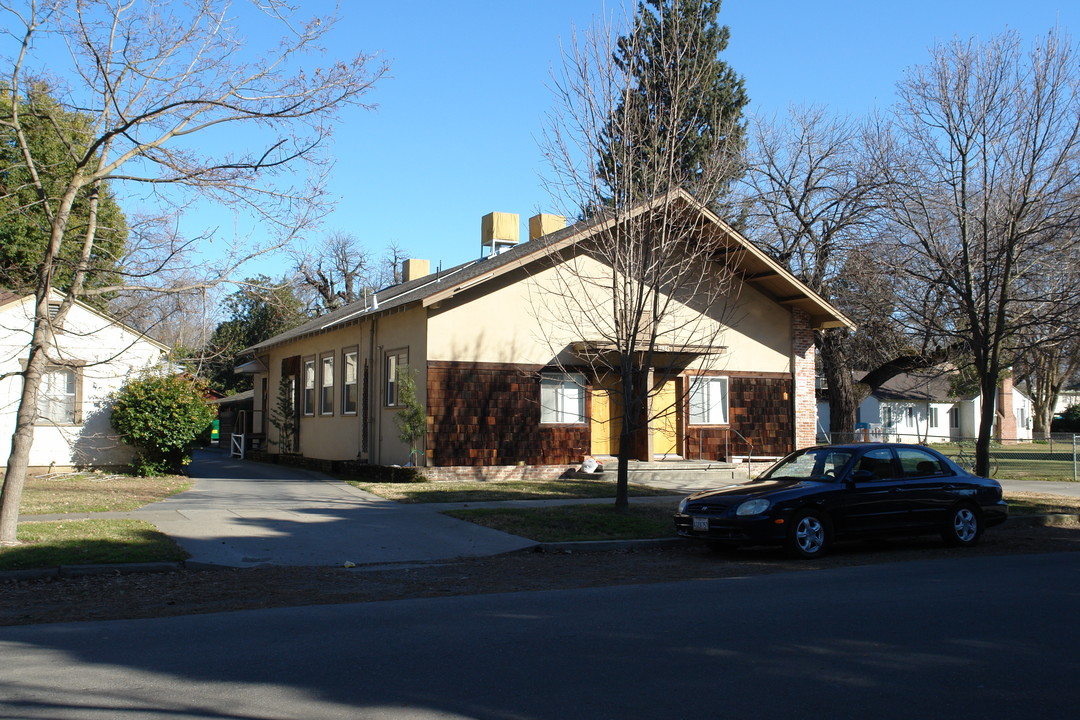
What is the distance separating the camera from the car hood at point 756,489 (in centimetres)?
1212

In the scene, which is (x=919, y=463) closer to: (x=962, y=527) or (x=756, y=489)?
(x=962, y=527)

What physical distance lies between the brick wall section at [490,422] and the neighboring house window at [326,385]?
6810 mm

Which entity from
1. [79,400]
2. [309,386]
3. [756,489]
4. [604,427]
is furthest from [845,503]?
[309,386]

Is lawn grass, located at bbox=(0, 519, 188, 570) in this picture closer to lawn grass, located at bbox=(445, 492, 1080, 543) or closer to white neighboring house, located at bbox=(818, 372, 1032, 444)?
lawn grass, located at bbox=(445, 492, 1080, 543)

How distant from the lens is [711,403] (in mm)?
23766

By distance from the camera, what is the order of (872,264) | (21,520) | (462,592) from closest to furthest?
(462,592), (21,520), (872,264)

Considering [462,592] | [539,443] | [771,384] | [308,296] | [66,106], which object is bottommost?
[462,592]

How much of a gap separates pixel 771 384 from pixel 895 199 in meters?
7.51

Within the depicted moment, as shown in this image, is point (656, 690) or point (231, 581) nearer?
point (656, 690)

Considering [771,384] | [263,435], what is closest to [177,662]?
[771,384]

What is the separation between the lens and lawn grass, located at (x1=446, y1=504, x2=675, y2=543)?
44.0ft

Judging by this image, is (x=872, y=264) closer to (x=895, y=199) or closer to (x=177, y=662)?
(x=895, y=199)

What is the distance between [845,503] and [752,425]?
11.9m

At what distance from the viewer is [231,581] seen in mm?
10266
